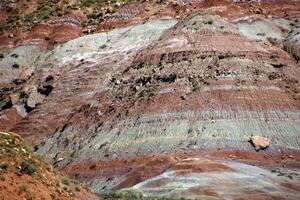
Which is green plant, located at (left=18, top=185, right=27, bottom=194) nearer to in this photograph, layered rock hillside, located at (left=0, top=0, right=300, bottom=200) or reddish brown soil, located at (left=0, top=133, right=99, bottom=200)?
reddish brown soil, located at (left=0, top=133, right=99, bottom=200)

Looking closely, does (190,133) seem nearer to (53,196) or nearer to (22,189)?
(53,196)

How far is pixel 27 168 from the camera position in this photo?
2330 cm

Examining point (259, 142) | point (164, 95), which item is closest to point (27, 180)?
point (259, 142)

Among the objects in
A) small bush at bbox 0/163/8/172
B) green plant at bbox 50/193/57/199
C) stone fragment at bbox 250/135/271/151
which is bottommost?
stone fragment at bbox 250/135/271/151

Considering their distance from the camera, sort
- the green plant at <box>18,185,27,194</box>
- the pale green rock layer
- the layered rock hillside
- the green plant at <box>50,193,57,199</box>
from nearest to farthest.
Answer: the green plant at <box>18,185,27,194</box> → the green plant at <box>50,193,57,199</box> → the layered rock hillside → the pale green rock layer

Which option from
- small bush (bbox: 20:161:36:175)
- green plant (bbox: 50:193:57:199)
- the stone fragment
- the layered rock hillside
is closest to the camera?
green plant (bbox: 50:193:57:199)

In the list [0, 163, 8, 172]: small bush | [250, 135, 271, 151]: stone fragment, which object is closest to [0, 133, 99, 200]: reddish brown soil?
[0, 163, 8, 172]: small bush

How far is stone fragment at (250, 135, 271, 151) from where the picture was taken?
139 feet

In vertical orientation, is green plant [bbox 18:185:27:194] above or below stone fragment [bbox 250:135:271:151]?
above

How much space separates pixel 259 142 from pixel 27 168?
2240 centimetres

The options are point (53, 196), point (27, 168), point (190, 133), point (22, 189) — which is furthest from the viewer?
point (190, 133)

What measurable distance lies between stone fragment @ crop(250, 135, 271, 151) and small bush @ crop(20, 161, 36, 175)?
857 inches

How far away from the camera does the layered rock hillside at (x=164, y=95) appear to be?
1572 inches

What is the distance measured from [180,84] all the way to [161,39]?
783 centimetres
